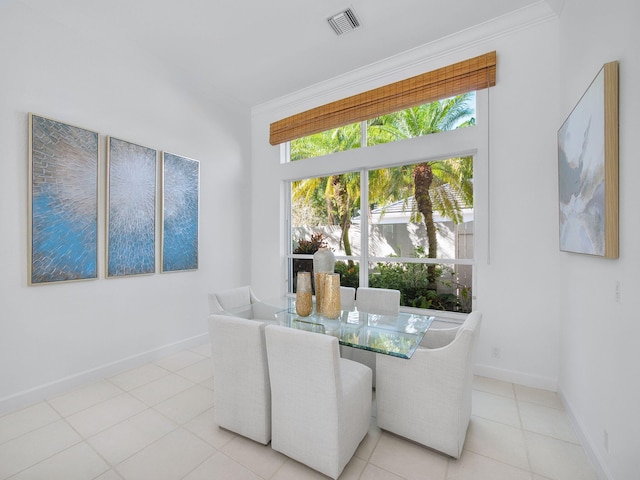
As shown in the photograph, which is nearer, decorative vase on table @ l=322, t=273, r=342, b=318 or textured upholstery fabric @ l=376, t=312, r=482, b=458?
textured upholstery fabric @ l=376, t=312, r=482, b=458

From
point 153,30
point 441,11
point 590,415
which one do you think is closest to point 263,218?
point 153,30

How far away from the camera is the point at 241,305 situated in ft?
9.30

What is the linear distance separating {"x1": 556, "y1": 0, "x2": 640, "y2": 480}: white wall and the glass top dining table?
0.91m

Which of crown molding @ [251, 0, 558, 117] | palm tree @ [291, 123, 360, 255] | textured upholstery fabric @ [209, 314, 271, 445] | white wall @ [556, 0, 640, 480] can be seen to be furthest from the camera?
palm tree @ [291, 123, 360, 255]

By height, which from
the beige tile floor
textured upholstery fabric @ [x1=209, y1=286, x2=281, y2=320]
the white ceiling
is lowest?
the beige tile floor

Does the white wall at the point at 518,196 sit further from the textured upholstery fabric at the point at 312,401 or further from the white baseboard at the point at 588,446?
the textured upholstery fabric at the point at 312,401

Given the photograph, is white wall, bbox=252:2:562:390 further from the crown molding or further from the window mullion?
the window mullion

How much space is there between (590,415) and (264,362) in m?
1.94

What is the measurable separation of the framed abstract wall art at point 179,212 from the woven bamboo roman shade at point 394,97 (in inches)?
51.0

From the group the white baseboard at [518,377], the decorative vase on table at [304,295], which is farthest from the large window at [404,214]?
the decorative vase on table at [304,295]

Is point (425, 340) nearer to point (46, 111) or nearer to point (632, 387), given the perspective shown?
point (632, 387)

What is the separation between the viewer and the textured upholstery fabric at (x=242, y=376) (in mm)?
1685

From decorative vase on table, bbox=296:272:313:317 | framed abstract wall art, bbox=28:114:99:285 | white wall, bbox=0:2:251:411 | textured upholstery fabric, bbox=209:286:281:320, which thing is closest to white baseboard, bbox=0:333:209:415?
white wall, bbox=0:2:251:411

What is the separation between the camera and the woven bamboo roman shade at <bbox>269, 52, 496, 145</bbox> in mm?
2654
